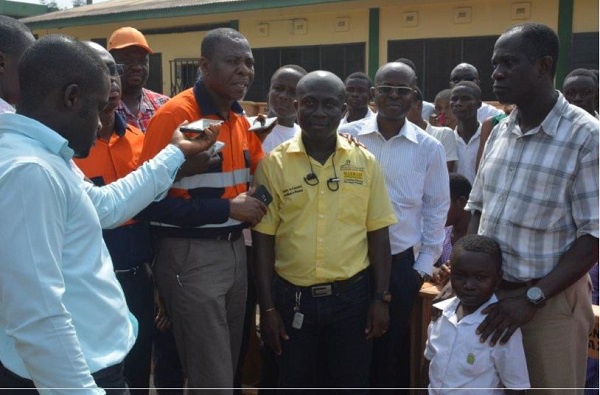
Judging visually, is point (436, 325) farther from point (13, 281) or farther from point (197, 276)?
point (13, 281)

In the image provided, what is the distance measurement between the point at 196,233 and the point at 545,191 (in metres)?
1.52

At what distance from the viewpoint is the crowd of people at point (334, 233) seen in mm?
2625

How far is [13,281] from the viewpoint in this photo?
1599mm

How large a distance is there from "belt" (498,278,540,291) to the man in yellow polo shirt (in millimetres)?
608

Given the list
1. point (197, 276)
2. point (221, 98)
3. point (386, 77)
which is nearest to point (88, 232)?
point (197, 276)

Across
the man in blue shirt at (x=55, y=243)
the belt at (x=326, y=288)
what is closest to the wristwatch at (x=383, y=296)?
the belt at (x=326, y=288)

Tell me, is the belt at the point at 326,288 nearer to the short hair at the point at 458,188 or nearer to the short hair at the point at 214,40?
the short hair at the point at 214,40

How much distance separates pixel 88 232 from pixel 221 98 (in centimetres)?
149

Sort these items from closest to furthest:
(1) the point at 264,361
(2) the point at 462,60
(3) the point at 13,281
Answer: (3) the point at 13,281 < (1) the point at 264,361 < (2) the point at 462,60

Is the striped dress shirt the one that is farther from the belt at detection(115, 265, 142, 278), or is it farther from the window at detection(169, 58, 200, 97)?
the window at detection(169, 58, 200, 97)

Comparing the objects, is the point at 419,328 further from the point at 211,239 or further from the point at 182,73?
the point at 182,73

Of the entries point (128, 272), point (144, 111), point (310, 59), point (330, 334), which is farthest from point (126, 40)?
point (310, 59)

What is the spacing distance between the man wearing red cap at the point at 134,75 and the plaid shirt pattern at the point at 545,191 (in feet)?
7.02

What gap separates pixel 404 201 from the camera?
3.67 metres
